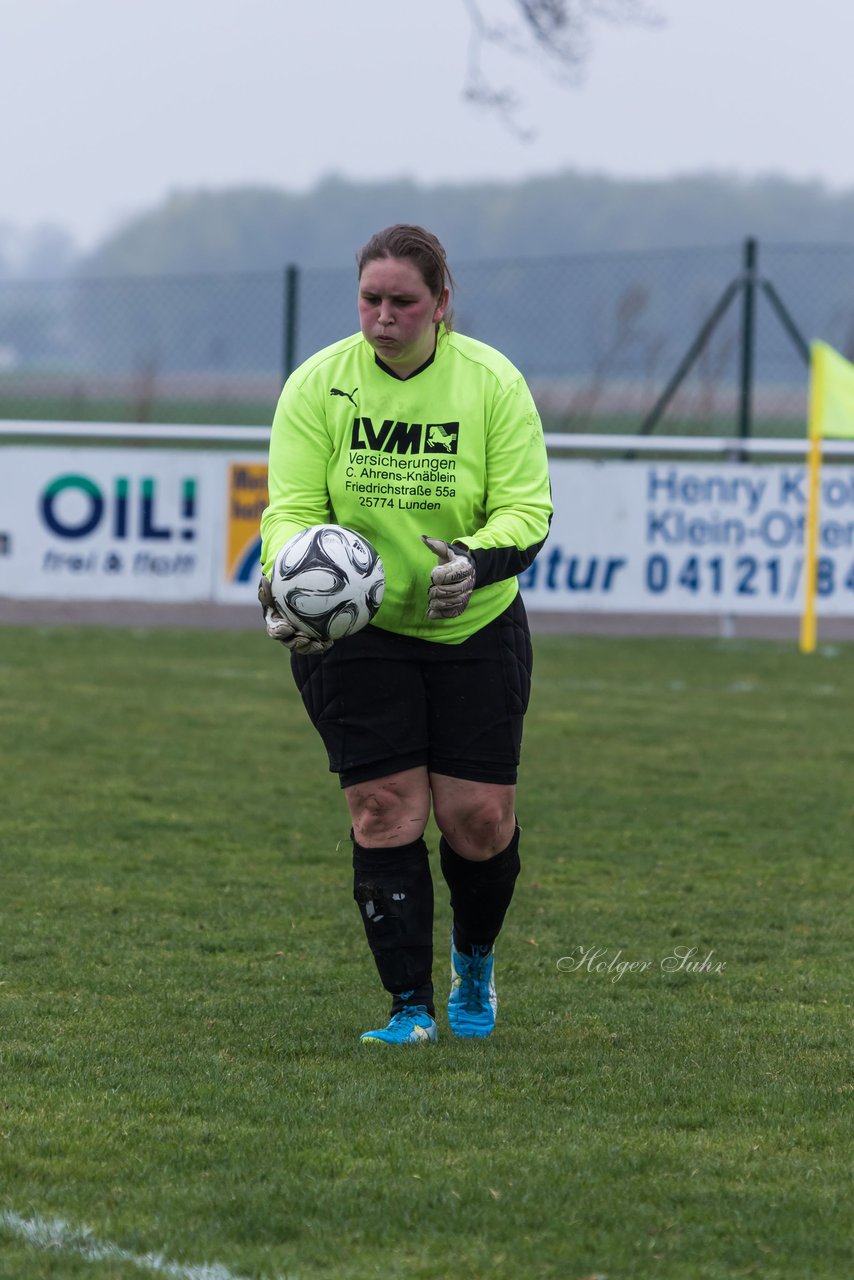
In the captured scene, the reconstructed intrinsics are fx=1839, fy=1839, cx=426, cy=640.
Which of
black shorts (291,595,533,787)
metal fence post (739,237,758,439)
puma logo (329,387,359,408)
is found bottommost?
black shorts (291,595,533,787)

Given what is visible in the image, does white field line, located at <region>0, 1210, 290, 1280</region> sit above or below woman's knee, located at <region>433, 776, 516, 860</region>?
below

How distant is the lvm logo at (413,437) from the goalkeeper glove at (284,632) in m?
0.41

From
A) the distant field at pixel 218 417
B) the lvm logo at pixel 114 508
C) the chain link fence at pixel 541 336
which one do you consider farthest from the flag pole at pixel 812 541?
the lvm logo at pixel 114 508

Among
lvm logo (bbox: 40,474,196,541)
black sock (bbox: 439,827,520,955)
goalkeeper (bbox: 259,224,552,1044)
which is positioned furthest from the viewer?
lvm logo (bbox: 40,474,196,541)

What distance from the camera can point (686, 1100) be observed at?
395cm

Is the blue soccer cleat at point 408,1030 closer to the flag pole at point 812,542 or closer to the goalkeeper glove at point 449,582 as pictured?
the goalkeeper glove at point 449,582

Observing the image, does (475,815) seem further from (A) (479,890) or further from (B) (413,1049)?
(B) (413,1049)

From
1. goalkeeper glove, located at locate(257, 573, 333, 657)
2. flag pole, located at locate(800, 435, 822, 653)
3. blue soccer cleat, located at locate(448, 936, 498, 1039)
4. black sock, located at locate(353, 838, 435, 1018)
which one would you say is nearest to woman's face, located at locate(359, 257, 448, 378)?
goalkeeper glove, located at locate(257, 573, 333, 657)

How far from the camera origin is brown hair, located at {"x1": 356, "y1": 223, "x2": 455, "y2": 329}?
13.5 ft

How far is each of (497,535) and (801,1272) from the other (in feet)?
5.71

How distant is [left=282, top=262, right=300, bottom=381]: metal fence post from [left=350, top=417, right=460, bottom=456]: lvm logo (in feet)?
36.4

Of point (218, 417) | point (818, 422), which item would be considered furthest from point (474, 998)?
point (218, 417)

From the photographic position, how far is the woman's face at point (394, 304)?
4.11 meters

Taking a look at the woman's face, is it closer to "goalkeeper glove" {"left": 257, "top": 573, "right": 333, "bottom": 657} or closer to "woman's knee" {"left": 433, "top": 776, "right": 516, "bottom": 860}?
"goalkeeper glove" {"left": 257, "top": 573, "right": 333, "bottom": 657}
